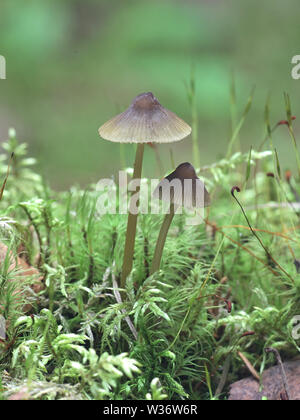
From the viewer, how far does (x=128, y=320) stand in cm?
88

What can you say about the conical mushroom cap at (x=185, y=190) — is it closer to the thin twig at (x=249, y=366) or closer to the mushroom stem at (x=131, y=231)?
the mushroom stem at (x=131, y=231)

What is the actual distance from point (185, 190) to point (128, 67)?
3.20m

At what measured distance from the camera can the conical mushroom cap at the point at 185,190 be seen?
847 millimetres

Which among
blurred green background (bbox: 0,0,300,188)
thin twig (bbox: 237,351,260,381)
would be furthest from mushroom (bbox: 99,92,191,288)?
blurred green background (bbox: 0,0,300,188)

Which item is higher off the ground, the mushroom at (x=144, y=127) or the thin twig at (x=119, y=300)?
the mushroom at (x=144, y=127)

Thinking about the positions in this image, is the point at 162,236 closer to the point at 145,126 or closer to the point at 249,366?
the point at 145,126

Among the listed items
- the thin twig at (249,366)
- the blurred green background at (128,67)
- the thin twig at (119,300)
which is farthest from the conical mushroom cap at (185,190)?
the blurred green background at (128,67)

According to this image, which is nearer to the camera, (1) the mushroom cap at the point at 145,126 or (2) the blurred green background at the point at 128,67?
(1) the mushroom cap at the point at 145,126

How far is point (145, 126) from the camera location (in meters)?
0.82

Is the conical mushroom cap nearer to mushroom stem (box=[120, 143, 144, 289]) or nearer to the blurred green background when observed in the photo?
mushroom stem (box=[120, 143, 144, 289])

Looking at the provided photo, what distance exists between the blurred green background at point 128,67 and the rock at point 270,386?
A: 84.3 inches

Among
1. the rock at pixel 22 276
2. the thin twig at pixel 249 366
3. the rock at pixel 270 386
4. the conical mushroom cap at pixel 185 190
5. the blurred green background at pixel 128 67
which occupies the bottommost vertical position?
the rock at pixel 270 386

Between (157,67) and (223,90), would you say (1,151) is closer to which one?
(157,67)

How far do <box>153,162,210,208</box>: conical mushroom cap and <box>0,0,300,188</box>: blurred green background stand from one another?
2.10m
